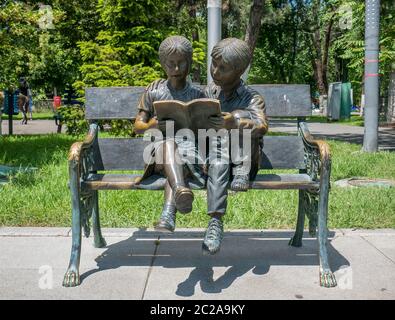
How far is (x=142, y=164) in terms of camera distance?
13.1 ft

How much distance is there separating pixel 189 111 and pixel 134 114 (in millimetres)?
1090

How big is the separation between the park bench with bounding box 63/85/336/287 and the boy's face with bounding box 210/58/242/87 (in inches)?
26.2

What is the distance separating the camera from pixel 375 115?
934cm

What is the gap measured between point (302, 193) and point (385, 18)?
45.3ft

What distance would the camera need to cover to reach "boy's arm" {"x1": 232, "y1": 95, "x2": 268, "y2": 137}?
10.6ft

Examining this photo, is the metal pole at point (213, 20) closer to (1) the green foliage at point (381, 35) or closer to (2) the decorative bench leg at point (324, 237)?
(2) the decorative bench leg at point (324, 237)

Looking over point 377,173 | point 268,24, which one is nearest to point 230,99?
point 377,173

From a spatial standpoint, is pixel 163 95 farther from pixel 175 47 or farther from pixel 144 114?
pixel 175 47

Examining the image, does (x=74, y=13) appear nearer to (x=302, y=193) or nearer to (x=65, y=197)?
(x=65, y=197)

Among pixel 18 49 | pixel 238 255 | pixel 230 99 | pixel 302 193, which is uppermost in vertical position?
pixel 18 49

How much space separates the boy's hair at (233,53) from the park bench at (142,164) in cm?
71

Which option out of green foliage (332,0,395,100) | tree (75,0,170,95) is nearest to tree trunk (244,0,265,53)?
tree (75,0,170,95)

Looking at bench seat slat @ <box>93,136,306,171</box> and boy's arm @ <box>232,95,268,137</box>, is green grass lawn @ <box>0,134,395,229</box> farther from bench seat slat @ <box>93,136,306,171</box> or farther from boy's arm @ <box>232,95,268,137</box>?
boy's arm @ <box>232,95,268,137</box>

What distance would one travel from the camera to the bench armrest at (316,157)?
3.21 metres
